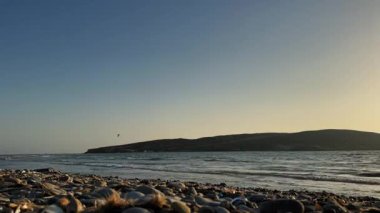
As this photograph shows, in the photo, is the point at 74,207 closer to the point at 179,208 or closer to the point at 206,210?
the point at 179,208

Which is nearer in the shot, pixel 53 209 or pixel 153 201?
pixel 53 209

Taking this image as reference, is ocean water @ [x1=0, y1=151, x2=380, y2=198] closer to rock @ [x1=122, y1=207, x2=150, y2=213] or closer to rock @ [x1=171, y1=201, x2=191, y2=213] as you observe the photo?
rock @ [x1=171, y1=201, x2=191, y2=213]

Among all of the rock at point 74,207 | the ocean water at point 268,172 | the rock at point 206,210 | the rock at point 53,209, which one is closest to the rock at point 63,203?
the rock at point 74,207

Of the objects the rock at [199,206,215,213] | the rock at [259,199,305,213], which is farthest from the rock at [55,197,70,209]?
the rock at [259,199,305,213]

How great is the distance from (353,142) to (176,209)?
168 meters

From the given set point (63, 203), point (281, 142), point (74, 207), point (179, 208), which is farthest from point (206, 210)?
point (281, 142)

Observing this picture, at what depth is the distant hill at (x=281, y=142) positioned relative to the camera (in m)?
160

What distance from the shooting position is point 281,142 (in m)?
171

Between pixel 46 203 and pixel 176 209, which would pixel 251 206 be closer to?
pixel 176 209

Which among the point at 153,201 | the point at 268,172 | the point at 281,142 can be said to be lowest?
the point at 153,201

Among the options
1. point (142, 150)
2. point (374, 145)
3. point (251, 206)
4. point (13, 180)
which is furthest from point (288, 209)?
point (142, 150)

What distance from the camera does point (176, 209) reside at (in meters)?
6.22

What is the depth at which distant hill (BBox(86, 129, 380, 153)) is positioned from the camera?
160m

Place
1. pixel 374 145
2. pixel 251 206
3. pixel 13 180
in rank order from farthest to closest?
pixel 374 145 < pixel 13 180 < pixel 251 206
